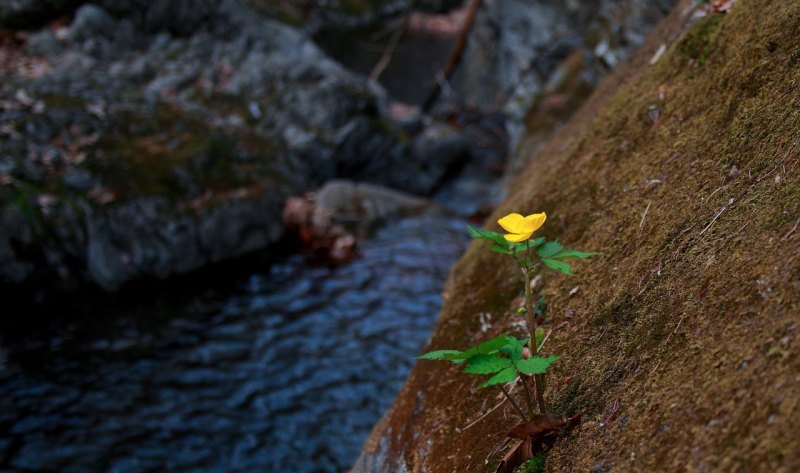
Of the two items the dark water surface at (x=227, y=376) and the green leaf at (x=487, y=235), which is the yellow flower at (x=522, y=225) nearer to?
the green leaf at (x=487, y=235)

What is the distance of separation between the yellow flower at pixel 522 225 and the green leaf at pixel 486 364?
0.28 m

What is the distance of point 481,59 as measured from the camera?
15.6 meters

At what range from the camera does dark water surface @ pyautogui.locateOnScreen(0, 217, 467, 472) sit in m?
4.84

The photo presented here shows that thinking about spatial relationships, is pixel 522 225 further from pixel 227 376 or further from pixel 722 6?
pixel 227 376

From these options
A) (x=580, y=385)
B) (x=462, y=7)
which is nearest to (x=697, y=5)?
(x=580, y=385)

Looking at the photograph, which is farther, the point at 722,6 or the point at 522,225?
the point at 722,6

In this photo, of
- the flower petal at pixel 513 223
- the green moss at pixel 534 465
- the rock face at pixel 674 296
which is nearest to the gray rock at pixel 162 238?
the rock face at pixel 674 296

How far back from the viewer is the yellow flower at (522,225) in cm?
136

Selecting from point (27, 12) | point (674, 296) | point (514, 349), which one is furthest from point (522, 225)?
point (27, 12)

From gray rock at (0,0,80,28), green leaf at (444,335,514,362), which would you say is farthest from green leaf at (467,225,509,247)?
gray rock at (0,0,80,28)

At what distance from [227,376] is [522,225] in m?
5.08

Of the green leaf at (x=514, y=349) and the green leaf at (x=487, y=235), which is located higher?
the green leaf at (x=487, y=235)

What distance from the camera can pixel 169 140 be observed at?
9117 millimetres

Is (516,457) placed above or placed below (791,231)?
below
